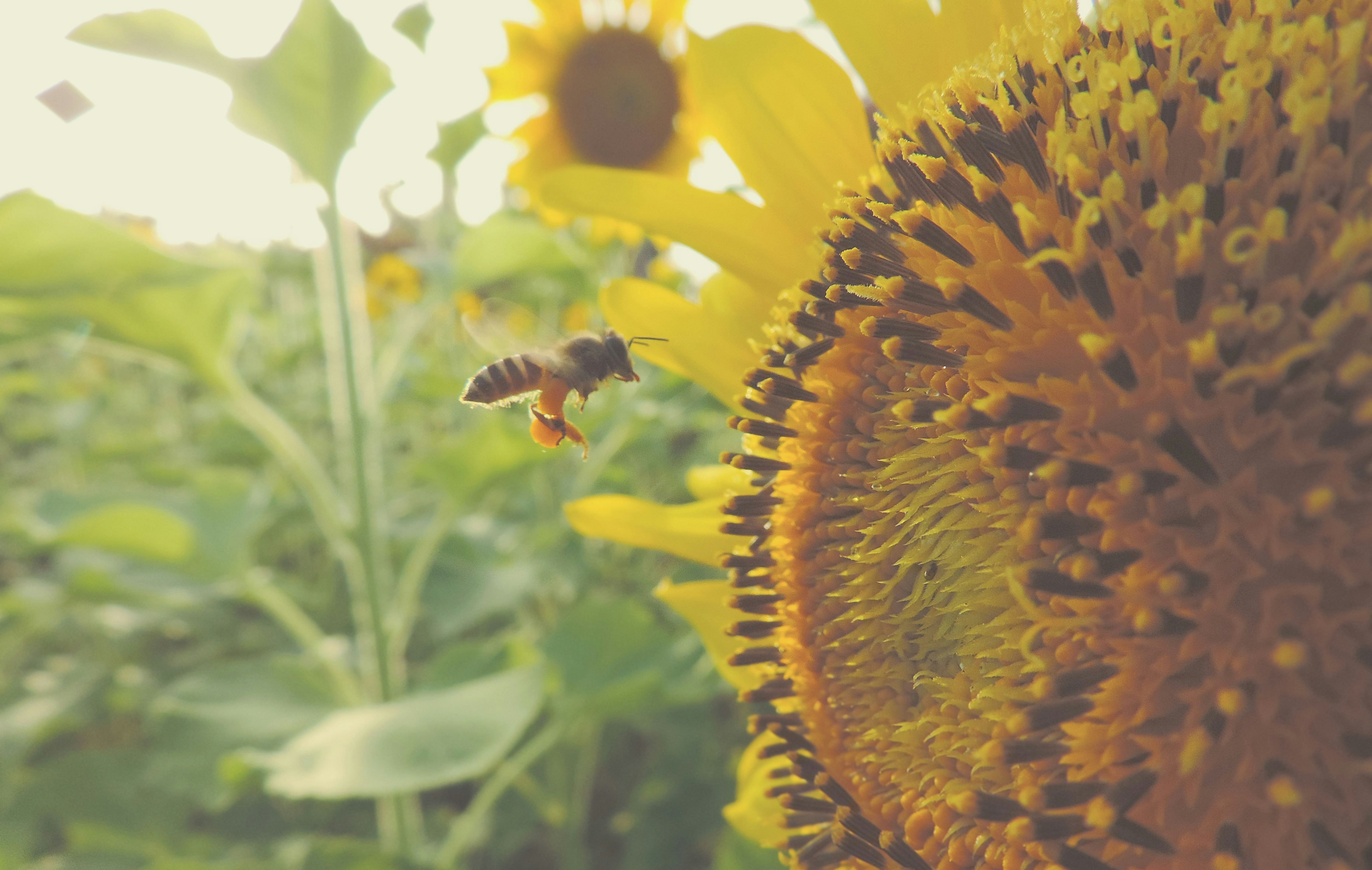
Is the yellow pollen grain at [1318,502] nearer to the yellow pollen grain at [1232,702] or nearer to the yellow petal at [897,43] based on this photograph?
the yellow pollen grain at [1232,702]

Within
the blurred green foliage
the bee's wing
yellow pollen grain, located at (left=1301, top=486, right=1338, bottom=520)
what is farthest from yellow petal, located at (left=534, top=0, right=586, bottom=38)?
yellow pollen grain, located at (left=1301, top=486, right=1338, bottom=520)

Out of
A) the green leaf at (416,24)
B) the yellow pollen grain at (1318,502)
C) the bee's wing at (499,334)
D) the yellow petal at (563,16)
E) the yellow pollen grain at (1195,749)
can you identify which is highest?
the yellow petal at (563,16)

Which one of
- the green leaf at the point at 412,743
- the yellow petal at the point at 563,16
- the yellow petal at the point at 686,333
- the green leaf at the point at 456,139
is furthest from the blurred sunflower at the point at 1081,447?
the yellow petal at the point at 563,16

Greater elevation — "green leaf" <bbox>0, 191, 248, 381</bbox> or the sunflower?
the sunflower

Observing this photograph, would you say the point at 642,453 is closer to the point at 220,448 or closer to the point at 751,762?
the point at 751,762

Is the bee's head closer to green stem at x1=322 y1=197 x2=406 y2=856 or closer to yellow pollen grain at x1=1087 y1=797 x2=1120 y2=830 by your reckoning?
green stem at x1=322 y1=197 x2=406 y2=856

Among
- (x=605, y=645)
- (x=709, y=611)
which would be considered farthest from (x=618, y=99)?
(x=709, y=611)

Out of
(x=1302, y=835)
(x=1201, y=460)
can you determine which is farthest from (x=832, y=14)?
(x=1302, y=835)

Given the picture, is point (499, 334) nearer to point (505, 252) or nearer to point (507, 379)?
point (507, 379)
